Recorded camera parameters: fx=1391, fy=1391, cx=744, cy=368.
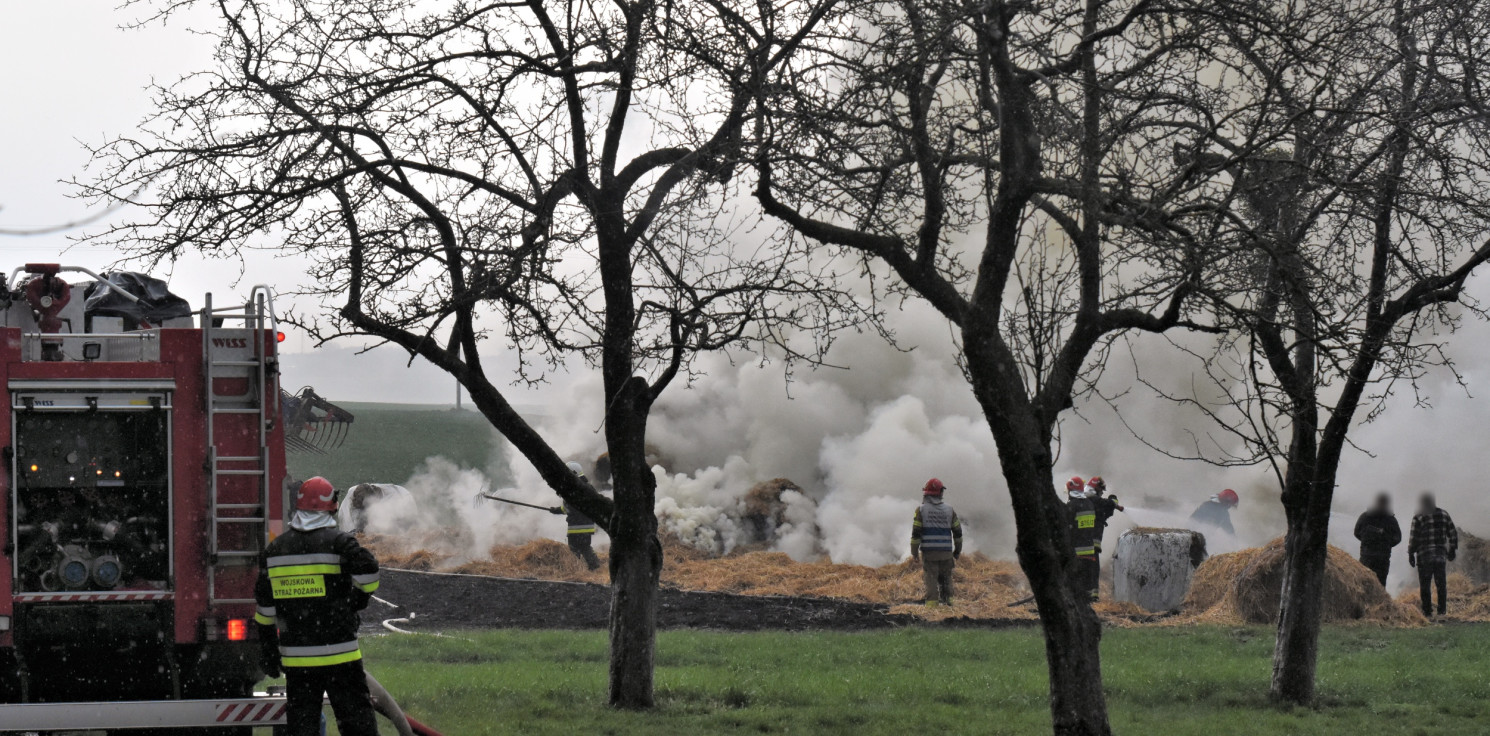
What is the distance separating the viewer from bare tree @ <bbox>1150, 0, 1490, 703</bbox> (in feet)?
24.9

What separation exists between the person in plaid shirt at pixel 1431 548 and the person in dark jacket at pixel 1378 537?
0.40m

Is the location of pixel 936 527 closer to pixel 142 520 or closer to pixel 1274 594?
pixel 1274 594

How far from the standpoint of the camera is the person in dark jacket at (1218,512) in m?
23.9

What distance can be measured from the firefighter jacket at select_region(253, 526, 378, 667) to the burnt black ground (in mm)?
9061

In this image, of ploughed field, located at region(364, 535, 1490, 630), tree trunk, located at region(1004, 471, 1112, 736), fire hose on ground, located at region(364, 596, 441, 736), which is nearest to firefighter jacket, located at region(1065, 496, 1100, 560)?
ploughed field, located at region(364, 535, 1490, 630)

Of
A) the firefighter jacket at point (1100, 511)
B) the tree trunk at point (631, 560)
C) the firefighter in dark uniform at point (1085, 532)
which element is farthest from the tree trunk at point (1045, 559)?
the firefighter jacket at point (1100, 511)

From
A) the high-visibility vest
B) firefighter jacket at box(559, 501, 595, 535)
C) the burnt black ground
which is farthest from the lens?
firefighter jacket at box(559, 501, 595, 535)

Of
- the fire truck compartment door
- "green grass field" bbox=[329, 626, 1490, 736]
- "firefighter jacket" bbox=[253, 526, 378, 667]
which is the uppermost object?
the fire truck compartment door

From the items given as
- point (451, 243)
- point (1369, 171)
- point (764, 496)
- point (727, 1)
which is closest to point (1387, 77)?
point (1369, 171)

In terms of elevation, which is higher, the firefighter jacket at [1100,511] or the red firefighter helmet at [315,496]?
the red firefighter helmet at [315,496]

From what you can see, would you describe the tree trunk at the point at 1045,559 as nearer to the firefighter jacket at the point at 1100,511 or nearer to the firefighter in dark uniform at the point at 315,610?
the firefighter in dark uniform at the point at 315,610

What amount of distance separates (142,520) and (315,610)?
3.84 ft

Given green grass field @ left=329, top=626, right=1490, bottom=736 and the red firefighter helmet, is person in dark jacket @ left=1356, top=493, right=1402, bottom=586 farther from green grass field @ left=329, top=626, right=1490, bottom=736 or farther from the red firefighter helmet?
the red firefighter helmet

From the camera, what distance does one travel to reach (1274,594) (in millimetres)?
16688
